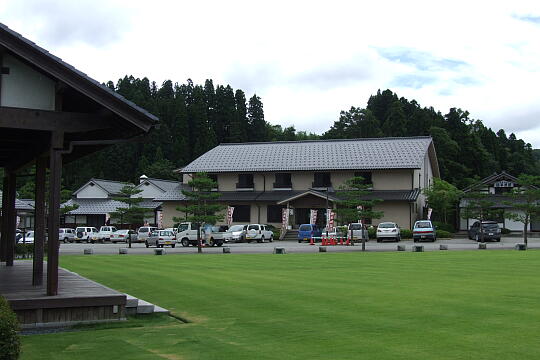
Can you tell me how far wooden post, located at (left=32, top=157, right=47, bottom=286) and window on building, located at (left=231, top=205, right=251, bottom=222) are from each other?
4498cm

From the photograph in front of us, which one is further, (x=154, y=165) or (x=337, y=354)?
(x=154, y=165)

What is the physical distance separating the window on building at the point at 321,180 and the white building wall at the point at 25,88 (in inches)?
1864

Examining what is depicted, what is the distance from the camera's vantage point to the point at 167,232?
4416 cm

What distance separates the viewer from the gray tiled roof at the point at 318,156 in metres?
54.9

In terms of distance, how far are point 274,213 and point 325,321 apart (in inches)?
1852

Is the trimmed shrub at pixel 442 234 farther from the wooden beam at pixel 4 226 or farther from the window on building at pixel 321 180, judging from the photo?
the wooden beam at pixel 4 226

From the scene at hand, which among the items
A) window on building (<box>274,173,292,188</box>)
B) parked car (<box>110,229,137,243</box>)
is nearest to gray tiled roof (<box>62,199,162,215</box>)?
parked car (<box>110,229,137,243</box>)

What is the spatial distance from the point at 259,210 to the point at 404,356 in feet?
163

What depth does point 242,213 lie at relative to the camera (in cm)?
5750

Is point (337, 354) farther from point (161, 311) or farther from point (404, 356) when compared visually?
point (161, 311)

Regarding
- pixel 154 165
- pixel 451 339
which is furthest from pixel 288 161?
pixel 451 339

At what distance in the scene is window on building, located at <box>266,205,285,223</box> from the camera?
56.4m

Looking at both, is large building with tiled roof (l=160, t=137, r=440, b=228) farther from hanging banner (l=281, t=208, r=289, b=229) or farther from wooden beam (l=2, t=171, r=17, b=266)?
wooden beam (l=2, t=171, r=17, b=266)

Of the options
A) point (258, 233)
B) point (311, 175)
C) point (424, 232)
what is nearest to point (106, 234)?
point (258, 233)
